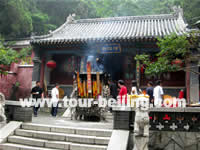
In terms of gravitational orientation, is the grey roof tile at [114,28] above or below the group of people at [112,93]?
above

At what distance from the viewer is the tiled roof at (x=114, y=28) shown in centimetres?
1167

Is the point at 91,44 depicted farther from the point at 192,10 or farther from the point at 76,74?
the point at 192,10

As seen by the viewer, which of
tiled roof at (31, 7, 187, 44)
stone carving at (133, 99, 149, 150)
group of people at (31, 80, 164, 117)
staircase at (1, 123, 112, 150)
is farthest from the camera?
tiled roof at (31, 7, 187, 44)

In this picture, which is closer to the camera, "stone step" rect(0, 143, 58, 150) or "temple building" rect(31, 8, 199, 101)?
"stone step" rect(0, 143, 58, 150)

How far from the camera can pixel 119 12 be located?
95.7 ft

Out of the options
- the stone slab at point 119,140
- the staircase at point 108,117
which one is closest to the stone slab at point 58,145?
the stone slab at point 119,140

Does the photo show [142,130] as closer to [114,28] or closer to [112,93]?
[112,93]

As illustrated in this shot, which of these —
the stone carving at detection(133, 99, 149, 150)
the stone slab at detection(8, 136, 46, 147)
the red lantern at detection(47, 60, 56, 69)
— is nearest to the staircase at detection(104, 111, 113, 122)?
the stone slab at detection(8, 136, 46, 147)

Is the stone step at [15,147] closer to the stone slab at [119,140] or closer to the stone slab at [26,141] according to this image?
the stone slab at [26,141]

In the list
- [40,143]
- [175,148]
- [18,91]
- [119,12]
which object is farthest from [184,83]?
[119,12]

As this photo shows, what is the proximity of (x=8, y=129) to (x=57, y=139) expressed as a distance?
5.30 ft

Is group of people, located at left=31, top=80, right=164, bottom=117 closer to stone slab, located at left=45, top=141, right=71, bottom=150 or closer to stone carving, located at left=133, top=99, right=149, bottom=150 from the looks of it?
stone carving, located at left=133, top=99, right=149, bottom=150

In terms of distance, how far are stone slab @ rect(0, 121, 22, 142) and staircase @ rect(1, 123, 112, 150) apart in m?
0.11

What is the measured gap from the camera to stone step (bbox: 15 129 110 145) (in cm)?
491
